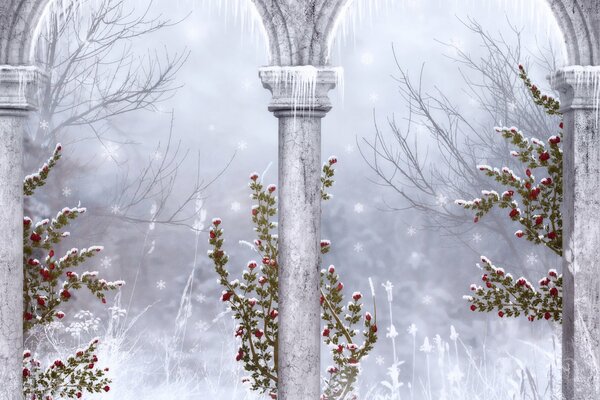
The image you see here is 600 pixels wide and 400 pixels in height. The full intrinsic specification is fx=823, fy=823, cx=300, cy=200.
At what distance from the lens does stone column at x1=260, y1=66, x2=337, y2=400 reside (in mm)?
6742

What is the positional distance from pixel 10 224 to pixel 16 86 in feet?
3.79

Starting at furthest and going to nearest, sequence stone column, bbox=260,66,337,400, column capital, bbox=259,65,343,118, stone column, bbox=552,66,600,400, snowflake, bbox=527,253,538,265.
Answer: snowflake, bbox=527,253,538,265 → stone column, bbox=552,66,600,400 → stone column, bbox=260,66,337,400 → column capital, bbox=259,65,343,118

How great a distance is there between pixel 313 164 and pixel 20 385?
3.09 m

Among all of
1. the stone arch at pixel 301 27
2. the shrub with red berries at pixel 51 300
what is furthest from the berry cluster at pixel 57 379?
the stone arch at pixel 301 27

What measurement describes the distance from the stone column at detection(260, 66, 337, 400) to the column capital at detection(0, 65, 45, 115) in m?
1.97

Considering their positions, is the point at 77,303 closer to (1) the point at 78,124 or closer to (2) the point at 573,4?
(1) the point at 78,124

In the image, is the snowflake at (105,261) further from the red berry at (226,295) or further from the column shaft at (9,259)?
the column shaft at (9,259)

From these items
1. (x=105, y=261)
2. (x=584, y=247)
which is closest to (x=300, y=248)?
(x=584, y=247)

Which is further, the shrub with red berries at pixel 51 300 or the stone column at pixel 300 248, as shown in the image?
the shrub with red berries at pixel 51 300

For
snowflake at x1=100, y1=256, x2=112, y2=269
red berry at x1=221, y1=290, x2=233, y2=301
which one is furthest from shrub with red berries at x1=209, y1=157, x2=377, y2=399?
snowflake at x1=100, y1=256, x2=112, y2=269

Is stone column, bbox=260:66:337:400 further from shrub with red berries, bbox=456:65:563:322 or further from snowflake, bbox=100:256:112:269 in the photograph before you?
snowflake, bbox=100:256:112:269

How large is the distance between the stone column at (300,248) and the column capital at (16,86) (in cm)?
197

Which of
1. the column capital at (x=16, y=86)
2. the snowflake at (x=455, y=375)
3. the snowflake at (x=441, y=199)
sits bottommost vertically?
the snowflake at (x=455, y=375)

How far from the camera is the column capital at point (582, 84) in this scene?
271 inches
